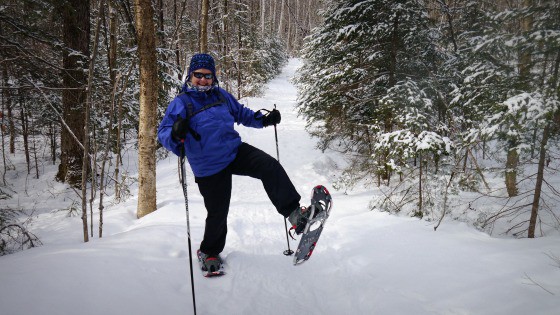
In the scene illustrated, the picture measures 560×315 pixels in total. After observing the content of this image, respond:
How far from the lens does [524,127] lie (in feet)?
13.9

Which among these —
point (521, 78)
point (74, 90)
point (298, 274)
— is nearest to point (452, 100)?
point (521, 78)

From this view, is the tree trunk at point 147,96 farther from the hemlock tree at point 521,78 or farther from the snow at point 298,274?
the hemlock tree at point 521,78

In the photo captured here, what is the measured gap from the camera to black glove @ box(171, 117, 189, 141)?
9.27 ft

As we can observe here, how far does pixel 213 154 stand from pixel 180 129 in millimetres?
520

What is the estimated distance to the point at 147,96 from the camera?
16.6ft

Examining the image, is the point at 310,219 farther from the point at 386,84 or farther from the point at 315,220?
the point at 386,84

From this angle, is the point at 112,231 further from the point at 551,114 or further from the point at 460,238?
the point at 551,114

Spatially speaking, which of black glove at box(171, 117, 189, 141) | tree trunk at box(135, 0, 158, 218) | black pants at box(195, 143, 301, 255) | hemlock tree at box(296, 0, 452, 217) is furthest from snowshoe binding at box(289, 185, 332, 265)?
tree trunk at box(135, 0, 158, 218)

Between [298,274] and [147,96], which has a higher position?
[147,96]

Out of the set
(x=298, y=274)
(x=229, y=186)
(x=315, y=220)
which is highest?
(x=229, y=186)

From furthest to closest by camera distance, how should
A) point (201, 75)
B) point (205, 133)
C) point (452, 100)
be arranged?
point (452, 100), point (201, 75), point (205, 133)

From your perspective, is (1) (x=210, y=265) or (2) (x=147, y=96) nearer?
(1) (x=210, y=265)

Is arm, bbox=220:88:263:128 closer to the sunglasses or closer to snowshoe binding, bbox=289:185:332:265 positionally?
the sunglasses

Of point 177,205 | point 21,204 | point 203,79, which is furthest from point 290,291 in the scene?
point 21,204
